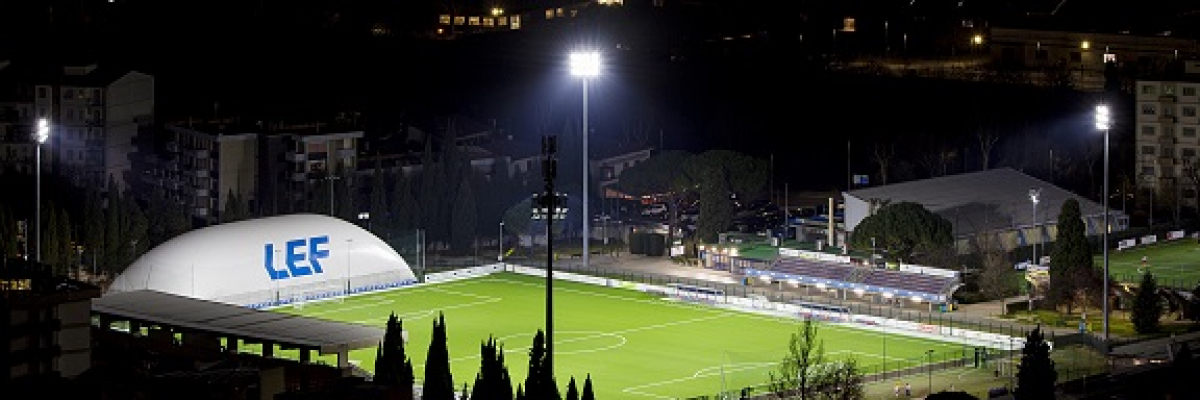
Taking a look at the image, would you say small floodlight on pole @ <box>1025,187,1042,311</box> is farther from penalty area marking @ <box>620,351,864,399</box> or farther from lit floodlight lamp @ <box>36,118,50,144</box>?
lit floodlight lamp @ <box>36,118,50,144</box>

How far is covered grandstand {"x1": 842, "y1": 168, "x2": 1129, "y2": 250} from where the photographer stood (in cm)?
7206

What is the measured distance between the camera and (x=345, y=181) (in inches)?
3017

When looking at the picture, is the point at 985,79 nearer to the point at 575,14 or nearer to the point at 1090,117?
the point at 1090,117

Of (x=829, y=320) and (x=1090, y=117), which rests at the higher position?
(x=1090, y=117)

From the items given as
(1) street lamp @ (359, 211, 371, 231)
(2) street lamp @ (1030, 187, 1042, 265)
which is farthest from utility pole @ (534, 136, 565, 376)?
(1) street lamp @ (359, 211, 371, 231)

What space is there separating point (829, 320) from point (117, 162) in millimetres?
34112

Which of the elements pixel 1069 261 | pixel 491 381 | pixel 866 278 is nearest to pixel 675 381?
pixel 866 278

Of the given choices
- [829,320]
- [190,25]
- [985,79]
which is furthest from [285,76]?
[829,320]

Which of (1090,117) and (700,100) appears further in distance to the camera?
(700,100)

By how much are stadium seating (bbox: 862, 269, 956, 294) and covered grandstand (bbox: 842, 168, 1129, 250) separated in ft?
23.4

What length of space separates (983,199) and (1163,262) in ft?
21.7

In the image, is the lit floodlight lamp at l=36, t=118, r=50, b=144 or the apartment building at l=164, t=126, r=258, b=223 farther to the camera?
the apartment building at l=164, t=126, r=258, b=223

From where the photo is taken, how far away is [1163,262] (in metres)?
70.1

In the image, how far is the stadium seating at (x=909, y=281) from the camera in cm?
6178
